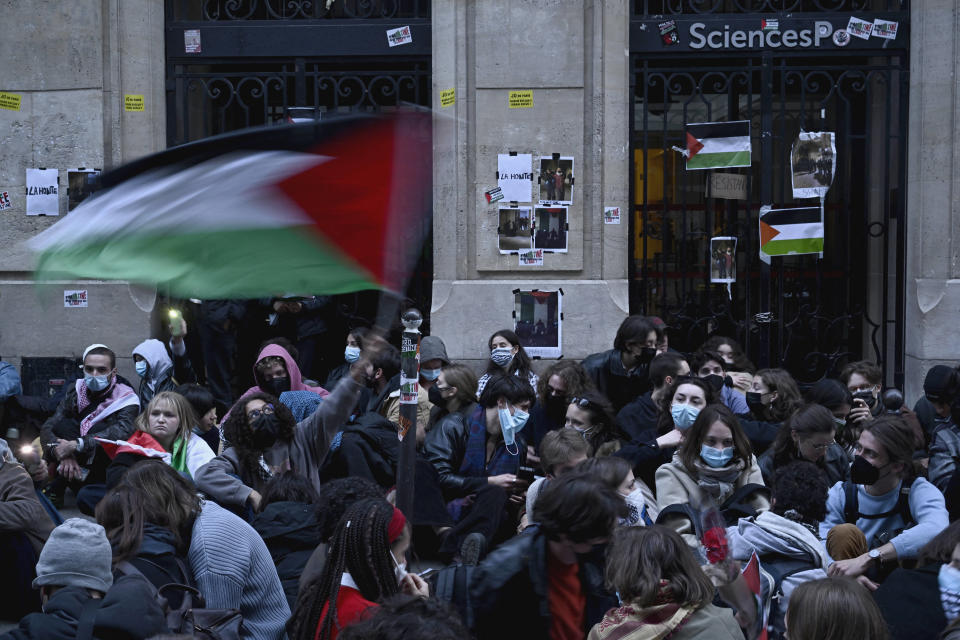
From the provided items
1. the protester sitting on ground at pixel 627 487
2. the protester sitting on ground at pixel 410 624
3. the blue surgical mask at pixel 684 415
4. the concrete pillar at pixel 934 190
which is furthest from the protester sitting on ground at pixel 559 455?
the concrete pillar at pixel 934 190

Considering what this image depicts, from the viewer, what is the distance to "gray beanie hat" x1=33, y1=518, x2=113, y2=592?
12.3 feet

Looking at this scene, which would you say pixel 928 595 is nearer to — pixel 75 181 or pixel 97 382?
pixel 97 382

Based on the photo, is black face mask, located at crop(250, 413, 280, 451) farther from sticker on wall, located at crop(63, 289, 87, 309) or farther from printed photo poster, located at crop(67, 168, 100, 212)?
printed photo poster, located at crop(67, 168, 100, 212)

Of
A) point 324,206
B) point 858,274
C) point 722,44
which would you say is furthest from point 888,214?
point 324,206

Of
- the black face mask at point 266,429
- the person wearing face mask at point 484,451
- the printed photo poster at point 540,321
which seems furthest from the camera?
the printed photo poster at point 540,321

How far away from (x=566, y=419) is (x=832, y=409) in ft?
5.72

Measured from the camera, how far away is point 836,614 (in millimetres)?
3303

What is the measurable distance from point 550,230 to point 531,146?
794 millimetres

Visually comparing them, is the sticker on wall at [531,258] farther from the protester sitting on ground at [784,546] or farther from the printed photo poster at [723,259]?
the protester sitting on ground at [784,546]

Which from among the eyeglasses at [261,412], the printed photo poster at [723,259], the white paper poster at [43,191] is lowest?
the eyeglasses at [261,412]

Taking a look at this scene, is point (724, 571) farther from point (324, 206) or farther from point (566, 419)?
point (566, 419)

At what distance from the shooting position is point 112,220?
3551mm

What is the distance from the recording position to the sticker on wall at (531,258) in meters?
10.3

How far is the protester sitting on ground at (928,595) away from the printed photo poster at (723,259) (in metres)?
6.72
